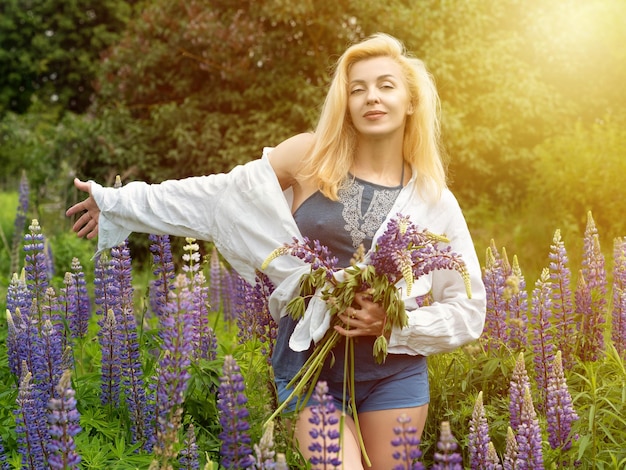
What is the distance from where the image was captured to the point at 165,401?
96.0 inches

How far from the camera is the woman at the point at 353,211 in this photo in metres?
3.08

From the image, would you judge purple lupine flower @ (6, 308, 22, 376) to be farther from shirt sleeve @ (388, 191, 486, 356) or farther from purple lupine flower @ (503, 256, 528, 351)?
purple lupine flower @ (503, 256, 528, 351)

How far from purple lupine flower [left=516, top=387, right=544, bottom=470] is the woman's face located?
116cm

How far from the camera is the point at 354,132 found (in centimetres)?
336

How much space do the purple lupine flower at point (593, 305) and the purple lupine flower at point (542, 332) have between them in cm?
44

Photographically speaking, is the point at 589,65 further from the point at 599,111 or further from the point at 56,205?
the point at 56,205

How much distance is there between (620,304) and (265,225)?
5.92ft

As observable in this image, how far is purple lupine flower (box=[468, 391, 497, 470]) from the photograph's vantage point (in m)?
2.69

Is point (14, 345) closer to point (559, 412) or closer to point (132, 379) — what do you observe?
point (132, 379)

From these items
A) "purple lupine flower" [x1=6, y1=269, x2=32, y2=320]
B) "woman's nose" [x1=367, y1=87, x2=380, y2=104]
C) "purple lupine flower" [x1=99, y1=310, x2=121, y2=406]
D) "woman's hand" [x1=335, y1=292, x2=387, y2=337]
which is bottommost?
"purple lupine flower" [x1=99, y1=310, x2=121, y2=406]

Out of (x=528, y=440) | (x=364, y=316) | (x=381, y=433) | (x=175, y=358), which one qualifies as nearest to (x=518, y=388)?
(x=528, y=440)

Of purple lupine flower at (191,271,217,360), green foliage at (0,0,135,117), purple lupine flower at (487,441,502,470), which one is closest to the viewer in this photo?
purple lupine flower at (487,441,502,470)

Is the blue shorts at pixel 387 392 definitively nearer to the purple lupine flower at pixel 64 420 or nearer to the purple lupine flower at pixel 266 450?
the purple lupine flower at pixel 266 450

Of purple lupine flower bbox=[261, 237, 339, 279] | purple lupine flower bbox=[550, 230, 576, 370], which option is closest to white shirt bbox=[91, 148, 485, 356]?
purple lupine flower bbox=[261, 237, 339, 279]
